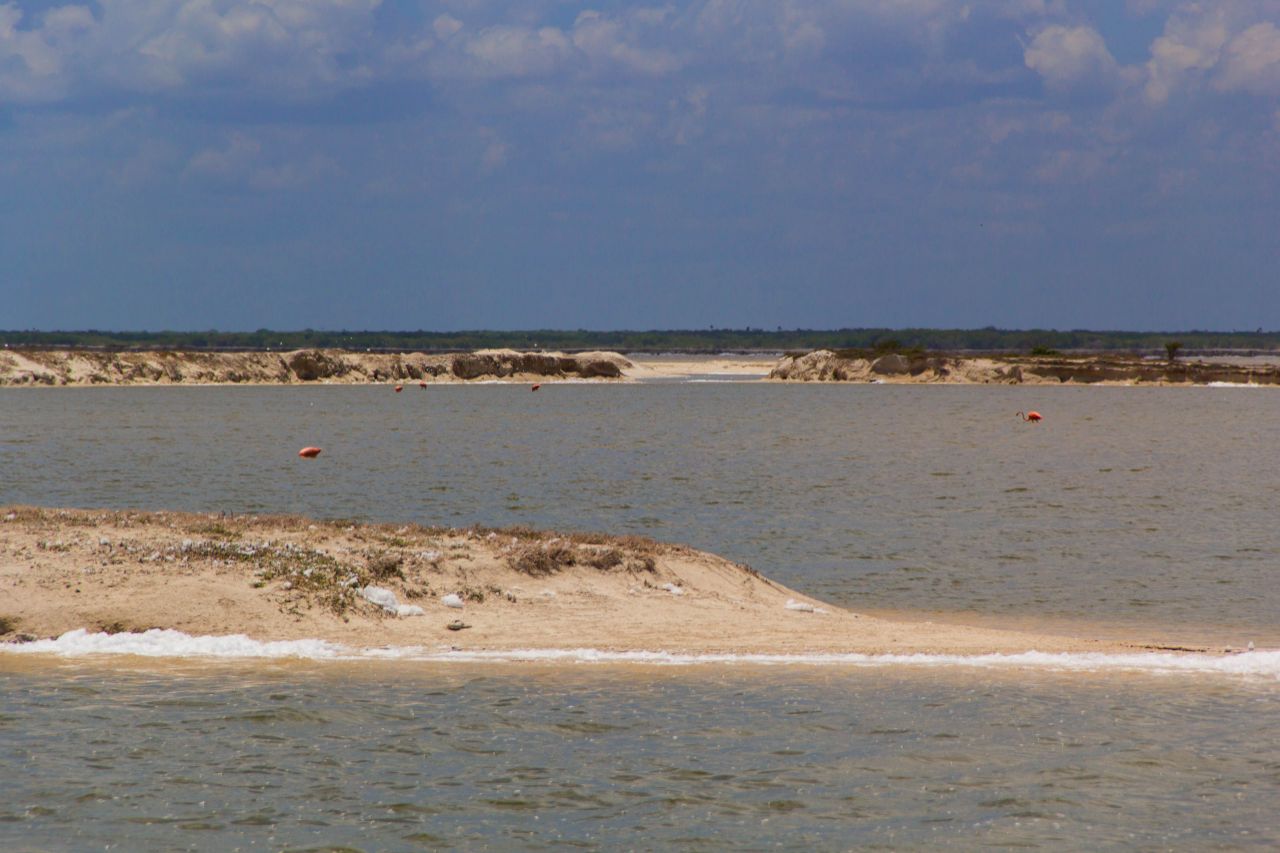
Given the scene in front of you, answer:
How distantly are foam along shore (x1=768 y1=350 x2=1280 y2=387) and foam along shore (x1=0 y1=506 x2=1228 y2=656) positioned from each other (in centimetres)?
15186

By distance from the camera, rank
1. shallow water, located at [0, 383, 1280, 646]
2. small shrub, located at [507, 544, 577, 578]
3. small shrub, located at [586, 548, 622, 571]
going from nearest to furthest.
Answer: small shrub, located at [507, 544, 577, 578], small shrub, located at [586, 548, 622, 571], shallow water, located at [0, 383, 1280, 646]

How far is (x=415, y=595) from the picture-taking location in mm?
18531

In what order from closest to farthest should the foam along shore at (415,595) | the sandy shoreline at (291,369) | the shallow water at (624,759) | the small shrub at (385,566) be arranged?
1. the shallow water at (624,759)
2. the foam along shore at (415,595)
3. the small shrub at (385,566)
4. the sandy shoreline at (291,369)

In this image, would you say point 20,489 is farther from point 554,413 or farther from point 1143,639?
point 554,413

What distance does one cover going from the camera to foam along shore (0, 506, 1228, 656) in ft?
56.5

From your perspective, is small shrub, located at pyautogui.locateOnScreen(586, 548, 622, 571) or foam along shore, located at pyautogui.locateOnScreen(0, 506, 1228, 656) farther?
small shrub, located at pyautogui.locateOnScreen(586, 548, 622, 571)

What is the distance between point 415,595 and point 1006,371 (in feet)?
516

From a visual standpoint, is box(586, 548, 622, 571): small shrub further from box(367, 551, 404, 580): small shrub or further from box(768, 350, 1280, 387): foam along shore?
box(768, 350, 1280, 387): foam along shore

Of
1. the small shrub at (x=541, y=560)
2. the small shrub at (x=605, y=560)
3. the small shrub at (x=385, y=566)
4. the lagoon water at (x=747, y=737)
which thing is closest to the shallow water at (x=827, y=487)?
the lagoon water at (x=747, y=737)

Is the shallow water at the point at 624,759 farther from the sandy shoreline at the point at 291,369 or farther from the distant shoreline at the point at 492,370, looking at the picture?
the distant shoreline at the point at 492,370

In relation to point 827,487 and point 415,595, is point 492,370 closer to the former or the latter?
point 827,487

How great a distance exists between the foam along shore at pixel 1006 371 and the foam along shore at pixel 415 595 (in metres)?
152

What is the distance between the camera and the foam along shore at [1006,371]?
16425 cm

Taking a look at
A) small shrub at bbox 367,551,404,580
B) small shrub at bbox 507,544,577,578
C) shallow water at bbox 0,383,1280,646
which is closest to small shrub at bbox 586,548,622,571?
small shrub at bbox 507,544,577,578
